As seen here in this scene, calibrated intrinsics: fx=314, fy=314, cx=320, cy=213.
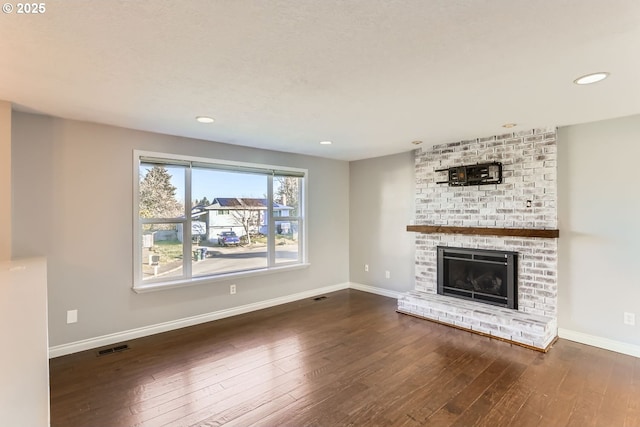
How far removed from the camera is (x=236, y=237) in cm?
450

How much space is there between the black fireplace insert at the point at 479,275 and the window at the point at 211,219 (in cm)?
224

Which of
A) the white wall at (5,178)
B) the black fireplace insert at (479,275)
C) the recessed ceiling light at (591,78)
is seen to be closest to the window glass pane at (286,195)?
the black fireplace insert at (479,275)

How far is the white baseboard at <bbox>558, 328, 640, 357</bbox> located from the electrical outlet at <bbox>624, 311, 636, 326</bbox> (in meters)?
0.22

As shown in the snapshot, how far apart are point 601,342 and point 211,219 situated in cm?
470

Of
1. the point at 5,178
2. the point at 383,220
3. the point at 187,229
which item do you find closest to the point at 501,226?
the point at 383,220

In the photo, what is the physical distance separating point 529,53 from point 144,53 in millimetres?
2315

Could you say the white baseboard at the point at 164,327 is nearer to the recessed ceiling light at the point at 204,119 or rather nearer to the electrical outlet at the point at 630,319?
the recessed ceiling light at the point at 204,119

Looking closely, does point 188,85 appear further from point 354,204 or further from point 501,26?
point 354,204

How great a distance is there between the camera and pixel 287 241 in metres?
5.10

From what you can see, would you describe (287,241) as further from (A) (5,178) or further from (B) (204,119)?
(A) (5,178)

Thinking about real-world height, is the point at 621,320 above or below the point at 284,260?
below

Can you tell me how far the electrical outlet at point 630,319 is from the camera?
10.3 feet

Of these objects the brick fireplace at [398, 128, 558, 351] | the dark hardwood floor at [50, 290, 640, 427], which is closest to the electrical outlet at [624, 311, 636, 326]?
the dark hardwood floor at [50, 290, 640, 427]

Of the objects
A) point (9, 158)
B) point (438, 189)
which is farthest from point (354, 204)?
point (9, 158)
